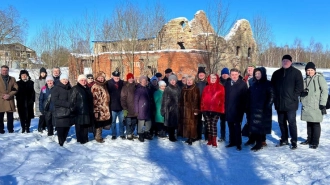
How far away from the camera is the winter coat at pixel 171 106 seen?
6551 mm

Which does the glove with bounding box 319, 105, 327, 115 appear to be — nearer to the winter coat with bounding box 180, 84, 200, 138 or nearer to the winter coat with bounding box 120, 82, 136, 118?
the winter coat with bounding box 180, 84, 200, 138

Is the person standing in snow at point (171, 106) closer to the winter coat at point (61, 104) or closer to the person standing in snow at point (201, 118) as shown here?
the person standing in snow at point (201, 118)

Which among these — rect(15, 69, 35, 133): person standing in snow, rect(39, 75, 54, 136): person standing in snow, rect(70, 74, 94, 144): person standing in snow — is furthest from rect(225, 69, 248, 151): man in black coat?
rect(15, 69, 35, 133): person standing in snow

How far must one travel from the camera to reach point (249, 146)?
619cm

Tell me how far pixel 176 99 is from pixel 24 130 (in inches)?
172

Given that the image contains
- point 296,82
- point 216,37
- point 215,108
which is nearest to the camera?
point 296,82

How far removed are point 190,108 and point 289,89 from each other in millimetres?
2234

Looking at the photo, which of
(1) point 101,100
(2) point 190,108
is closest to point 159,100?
(2) point 190,108

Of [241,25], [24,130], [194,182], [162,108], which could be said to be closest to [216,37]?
[241,25]

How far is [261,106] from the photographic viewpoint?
5.65m

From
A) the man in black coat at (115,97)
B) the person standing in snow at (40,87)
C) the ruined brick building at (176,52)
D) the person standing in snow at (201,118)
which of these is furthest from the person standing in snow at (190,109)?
the ruined brick building at (176,52)

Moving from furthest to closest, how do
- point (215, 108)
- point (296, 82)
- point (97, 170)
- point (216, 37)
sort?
point (216, 37) < point (215, 108) < point (296, 82) < point (97, 170)

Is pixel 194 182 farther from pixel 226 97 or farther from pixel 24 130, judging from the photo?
pixel 24 130

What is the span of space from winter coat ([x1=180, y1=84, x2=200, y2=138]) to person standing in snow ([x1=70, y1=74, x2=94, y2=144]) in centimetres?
Result: 223
